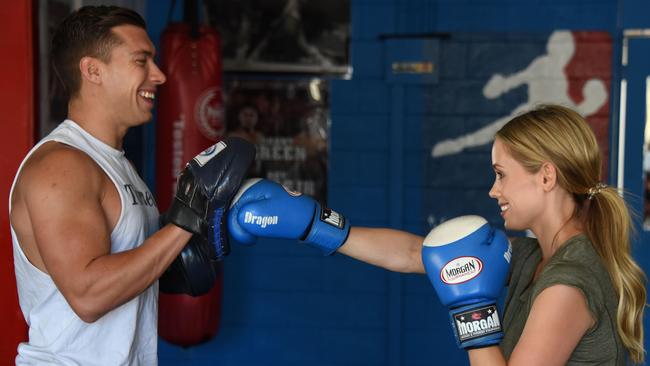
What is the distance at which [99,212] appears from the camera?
1.88m

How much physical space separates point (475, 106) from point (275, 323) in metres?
1.58

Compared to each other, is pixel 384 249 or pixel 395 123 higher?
pixel 395 123

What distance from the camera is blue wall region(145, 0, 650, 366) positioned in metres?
3.90

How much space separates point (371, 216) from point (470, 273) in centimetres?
227

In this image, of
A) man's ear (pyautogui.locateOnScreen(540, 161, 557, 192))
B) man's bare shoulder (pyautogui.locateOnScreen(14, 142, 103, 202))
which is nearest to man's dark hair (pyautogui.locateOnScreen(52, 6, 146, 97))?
man's bare shoulder (pyautogui.locateOnScreen(14, 142, 103, 202))

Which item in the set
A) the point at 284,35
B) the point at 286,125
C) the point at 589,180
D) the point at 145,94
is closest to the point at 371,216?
the point at 286,125

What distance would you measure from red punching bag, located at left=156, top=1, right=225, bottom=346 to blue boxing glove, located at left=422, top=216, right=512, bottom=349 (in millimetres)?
1848

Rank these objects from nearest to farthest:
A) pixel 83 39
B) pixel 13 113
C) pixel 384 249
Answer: pixel 83 39, pixel 384 249, pixel 13 113

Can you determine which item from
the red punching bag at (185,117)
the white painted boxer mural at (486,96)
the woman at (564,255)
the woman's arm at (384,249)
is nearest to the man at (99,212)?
the woman's arm at (384,249)

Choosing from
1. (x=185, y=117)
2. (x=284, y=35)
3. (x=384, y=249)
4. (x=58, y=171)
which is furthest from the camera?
(x=284, y=35)

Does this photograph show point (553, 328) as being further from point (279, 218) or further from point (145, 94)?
point (145, 94)

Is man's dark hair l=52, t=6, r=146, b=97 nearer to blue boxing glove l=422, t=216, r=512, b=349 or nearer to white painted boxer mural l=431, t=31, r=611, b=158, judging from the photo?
blue boxing glove l=422, t=216, r=512, b=349

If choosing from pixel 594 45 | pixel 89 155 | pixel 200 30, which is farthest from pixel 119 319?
pixel 594 45

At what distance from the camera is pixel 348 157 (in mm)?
4004
